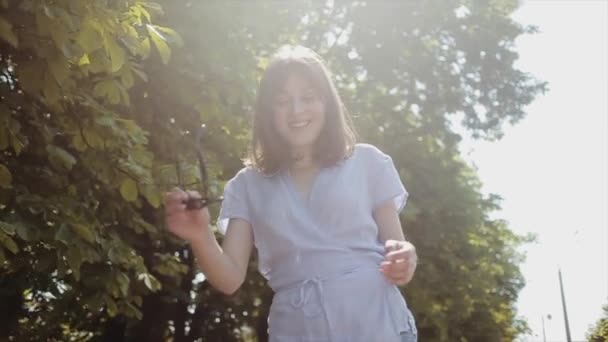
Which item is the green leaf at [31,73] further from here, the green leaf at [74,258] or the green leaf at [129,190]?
the green leaf at [74,258]

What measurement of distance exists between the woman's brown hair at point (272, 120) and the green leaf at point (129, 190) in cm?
249

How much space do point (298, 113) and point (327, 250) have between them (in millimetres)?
451

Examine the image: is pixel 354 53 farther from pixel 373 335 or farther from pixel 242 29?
pixel 373 335

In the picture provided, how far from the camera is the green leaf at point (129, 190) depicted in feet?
15.6

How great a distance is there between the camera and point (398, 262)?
1995 mm

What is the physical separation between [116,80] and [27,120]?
1373 mm

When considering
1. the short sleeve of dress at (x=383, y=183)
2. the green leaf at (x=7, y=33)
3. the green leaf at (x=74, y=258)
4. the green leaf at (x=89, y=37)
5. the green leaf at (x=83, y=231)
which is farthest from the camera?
the green leaf at (x=83, y=231)

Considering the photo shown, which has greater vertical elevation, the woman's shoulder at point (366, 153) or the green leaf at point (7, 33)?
the green leaf at point (7, 33)

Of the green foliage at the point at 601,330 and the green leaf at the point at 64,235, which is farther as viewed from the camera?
the green foliage at the point at 601,330

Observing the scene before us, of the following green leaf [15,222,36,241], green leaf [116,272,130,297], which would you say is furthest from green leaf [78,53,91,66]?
green leaf [116,272,130,297]

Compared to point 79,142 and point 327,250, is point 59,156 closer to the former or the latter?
point 79,142

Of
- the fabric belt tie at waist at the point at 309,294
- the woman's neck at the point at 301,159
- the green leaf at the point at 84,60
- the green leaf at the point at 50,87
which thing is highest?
the green leaf at the point at 84,60

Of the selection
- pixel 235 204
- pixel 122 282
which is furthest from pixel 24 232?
pixel 235 204

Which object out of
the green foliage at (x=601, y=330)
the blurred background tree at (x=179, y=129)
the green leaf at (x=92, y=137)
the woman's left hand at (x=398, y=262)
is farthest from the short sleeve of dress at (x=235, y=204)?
the green foliage at (x=601, y=330)
